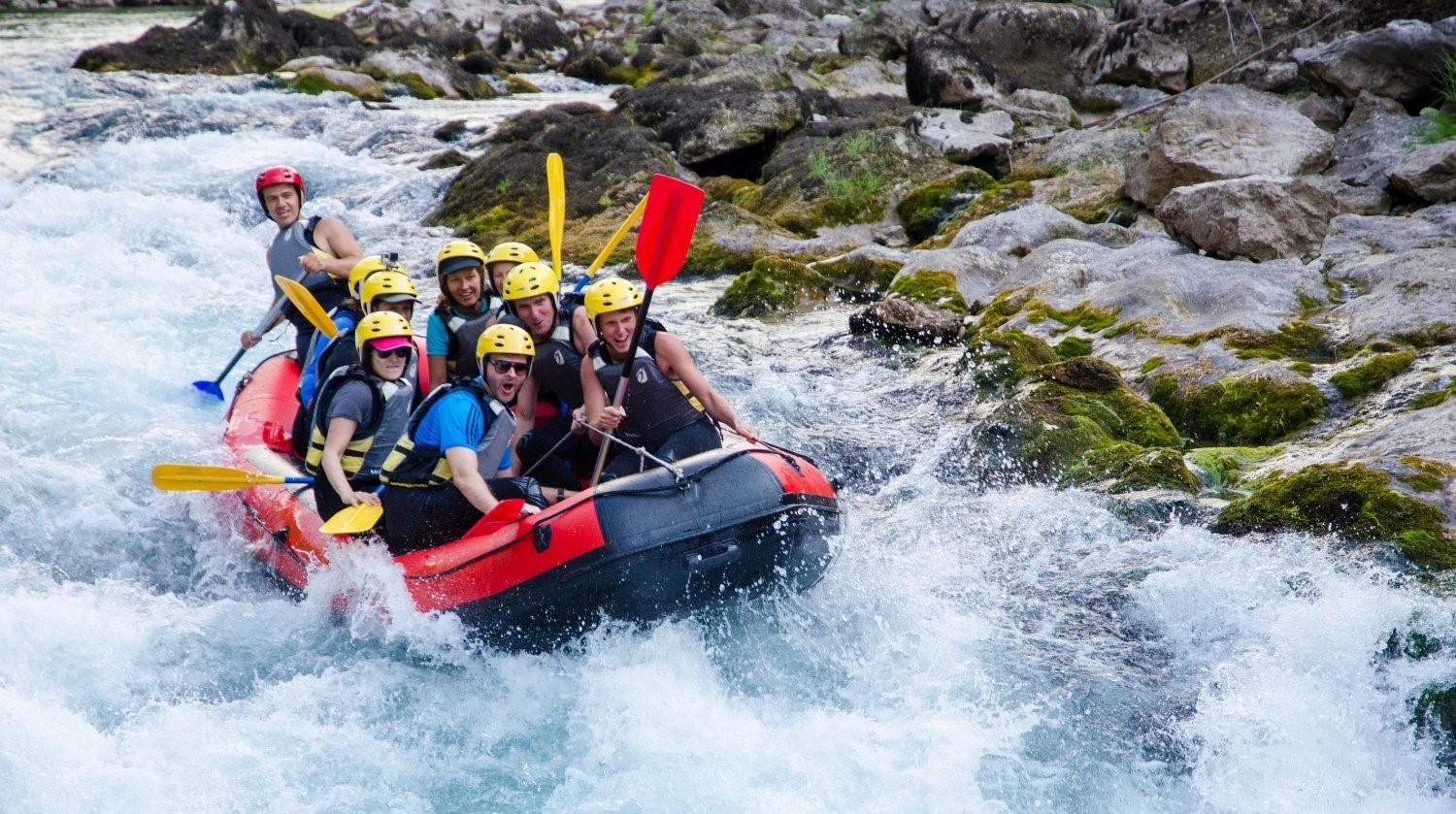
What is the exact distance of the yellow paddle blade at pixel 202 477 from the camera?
5.38m

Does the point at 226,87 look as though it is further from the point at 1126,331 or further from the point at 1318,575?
the point at 1318,575

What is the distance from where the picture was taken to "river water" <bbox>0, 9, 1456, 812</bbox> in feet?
14.8

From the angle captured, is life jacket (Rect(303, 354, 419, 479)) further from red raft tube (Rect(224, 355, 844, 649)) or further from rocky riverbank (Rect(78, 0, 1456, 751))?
rocky riverbank (Rect(78, 0, 1456, 751))

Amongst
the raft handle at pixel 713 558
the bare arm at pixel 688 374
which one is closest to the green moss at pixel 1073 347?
the bare arm at pixel 688 374

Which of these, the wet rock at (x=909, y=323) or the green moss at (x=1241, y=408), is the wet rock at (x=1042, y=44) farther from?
the green moss at (x=1241, y=408)

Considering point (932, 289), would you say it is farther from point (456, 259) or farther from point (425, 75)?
point (425, 75)

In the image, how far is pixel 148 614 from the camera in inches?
222

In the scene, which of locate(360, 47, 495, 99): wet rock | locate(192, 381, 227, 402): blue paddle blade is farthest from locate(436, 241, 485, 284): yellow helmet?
locate(360, 47, 495, 99): wet rock

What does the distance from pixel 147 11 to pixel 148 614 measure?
3159 cm

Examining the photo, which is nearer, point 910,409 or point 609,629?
point 609,629

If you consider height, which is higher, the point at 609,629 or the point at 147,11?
the point at 609,629

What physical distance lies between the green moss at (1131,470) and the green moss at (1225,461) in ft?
0.32

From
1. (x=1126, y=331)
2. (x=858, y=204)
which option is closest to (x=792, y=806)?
(x=1126, y=331)

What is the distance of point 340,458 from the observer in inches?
204
